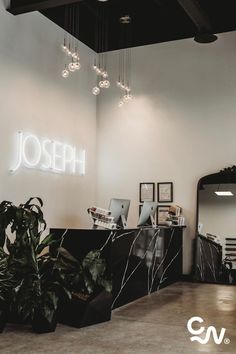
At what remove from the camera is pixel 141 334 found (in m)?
4.31

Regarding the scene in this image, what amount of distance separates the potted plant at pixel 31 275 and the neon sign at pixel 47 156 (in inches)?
73.2

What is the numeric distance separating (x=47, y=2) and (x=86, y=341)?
4.79 metres

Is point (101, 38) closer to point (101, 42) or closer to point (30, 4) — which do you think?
point (101, 42)

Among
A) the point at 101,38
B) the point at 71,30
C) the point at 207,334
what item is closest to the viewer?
the point at 207,334

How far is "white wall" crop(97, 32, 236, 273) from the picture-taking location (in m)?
8.02

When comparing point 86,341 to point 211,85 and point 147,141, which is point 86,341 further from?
point 211,85

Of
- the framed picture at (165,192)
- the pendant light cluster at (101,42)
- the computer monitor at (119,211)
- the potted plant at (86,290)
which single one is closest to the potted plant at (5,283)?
the potted plant at (86,290)

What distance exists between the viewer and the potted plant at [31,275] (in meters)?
4.35

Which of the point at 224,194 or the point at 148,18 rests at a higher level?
the point at 148,18

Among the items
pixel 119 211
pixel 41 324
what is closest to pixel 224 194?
pixel 119 211

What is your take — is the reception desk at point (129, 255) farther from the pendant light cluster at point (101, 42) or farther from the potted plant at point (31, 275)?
the pendant light cluster at point (101, 42)

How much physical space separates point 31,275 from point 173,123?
15.7 feet

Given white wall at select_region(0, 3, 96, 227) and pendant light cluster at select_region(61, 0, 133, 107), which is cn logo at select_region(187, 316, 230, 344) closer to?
white wall at select_region(0, 3, 96, 227)

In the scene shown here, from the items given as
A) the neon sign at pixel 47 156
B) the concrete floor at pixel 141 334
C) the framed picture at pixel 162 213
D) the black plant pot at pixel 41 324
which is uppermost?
the neon sign at pixel 47 156
